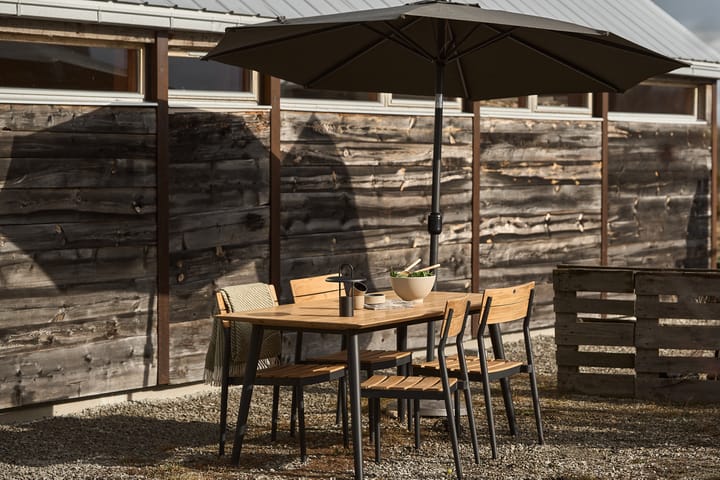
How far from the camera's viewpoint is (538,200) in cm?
1146

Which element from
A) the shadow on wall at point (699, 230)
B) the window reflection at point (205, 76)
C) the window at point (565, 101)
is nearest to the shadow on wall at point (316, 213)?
the window reflection at point (205, 76)

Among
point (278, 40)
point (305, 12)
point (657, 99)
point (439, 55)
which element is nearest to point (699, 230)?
point (657, 99)

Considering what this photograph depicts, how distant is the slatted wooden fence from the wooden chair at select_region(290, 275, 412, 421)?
167cm

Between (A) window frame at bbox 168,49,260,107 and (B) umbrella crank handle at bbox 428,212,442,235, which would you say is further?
(A) window frame at bbox 168,49,260,107

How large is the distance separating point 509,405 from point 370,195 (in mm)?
3095

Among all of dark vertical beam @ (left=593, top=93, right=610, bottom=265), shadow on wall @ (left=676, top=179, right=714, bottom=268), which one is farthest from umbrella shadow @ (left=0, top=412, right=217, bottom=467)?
shadow on wall @ (left=676, top=179, right=714, bottom=268)

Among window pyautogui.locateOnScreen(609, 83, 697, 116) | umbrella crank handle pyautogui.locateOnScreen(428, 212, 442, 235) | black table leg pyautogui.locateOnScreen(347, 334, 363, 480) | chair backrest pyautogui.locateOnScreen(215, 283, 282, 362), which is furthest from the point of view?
window pyautogui.locateOnScreen(609, 83, 697, 116)

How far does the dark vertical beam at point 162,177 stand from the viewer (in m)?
8.18

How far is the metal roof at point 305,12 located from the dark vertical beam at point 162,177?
11.6 inches

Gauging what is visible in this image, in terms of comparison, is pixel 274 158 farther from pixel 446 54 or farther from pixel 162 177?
pixel 446 54

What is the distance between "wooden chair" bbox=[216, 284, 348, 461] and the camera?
21.2 ft

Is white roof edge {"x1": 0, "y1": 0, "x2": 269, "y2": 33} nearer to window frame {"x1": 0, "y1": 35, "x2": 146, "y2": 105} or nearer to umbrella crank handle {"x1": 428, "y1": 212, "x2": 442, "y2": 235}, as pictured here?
window frame {"x1": 0, "y1": 35, "x2": 146, "y2": 105}

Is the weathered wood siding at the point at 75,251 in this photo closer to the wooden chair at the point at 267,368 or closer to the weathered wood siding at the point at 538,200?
the wooden chair at the point at 267,368

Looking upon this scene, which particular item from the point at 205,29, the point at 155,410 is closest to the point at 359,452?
the point at 155,410
